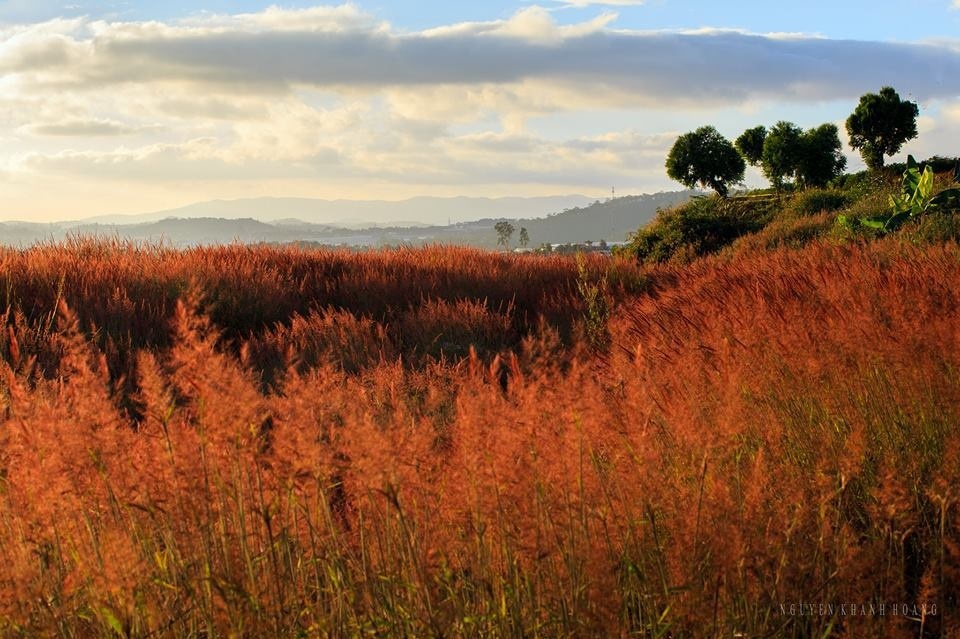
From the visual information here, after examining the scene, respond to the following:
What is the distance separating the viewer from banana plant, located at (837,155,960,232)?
14664 mm

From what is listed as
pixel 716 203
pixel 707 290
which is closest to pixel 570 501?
pixel 707 290

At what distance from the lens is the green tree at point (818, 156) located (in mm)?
27094

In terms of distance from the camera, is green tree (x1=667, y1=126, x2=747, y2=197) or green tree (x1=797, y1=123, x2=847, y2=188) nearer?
green tree (x1=797, y1=123, x2=847, y2=188)

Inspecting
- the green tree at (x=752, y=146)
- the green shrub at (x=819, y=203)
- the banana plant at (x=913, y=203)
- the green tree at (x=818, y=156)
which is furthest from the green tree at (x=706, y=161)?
the banana plant at (x=913, y=203)

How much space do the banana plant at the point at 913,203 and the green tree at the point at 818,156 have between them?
10.9 m

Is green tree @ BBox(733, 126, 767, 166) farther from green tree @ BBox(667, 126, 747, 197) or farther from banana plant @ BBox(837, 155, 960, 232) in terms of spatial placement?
banana plant @ BBox(837, 155, 960, 232)

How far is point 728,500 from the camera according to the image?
8.64ft

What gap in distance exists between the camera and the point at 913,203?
50.7ft

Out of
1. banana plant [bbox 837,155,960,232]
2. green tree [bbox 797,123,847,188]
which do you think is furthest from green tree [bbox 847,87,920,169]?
banana plant [bbox 837,155,960,232]

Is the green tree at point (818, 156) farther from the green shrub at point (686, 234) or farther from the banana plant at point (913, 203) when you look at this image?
the banana plant at point (913, 203)

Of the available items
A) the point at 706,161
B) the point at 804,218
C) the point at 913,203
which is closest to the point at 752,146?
the point at 706,161

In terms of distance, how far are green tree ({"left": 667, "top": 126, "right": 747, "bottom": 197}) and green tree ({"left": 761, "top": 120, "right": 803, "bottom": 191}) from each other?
1971 mm

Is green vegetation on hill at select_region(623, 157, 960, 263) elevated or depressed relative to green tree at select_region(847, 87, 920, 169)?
depressed

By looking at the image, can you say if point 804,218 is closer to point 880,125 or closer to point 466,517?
point 880,125
